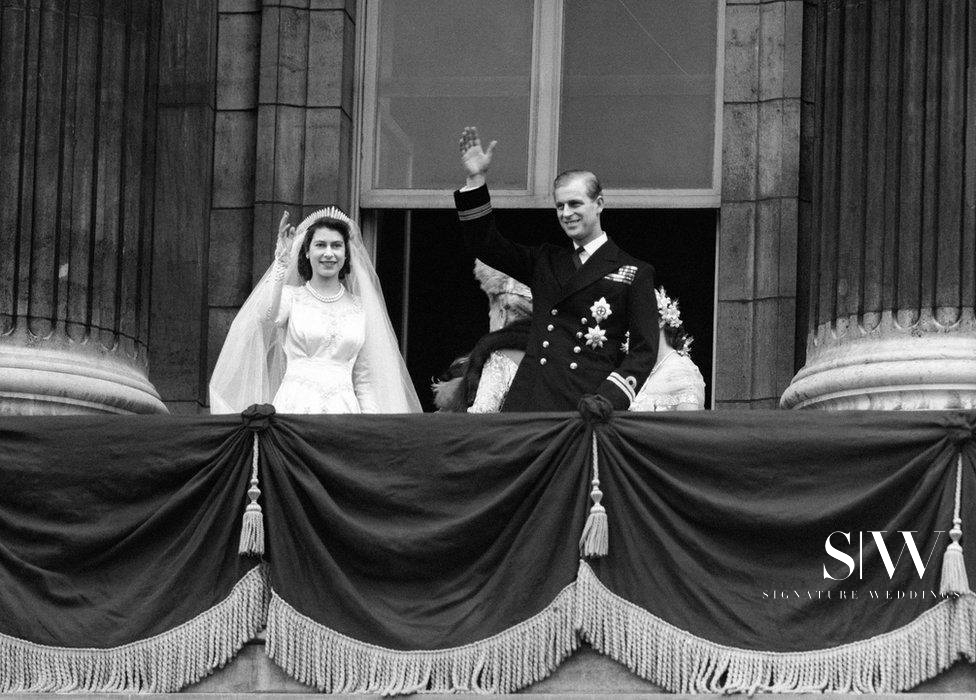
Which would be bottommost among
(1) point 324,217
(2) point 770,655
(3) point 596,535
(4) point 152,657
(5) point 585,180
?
(4) point 152,657

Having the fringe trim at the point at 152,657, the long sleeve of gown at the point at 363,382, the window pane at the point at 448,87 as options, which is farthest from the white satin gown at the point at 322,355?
the window pane at the point at 448,87

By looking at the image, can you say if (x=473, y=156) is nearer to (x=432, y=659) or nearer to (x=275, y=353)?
(x=275, y=353)

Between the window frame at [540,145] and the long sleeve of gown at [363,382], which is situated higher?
the window frame at [540,145]

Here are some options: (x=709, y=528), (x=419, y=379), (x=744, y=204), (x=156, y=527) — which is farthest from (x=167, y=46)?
(x=709, y=528)

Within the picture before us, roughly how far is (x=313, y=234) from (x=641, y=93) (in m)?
3.60

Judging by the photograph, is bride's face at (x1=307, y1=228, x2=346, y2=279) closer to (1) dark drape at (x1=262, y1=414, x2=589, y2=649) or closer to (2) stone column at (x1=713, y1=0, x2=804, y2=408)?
(1) dark drape at (x1=262, y1=414, x2=589, y2=649)

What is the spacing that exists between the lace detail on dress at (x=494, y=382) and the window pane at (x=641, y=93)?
2.79 meters

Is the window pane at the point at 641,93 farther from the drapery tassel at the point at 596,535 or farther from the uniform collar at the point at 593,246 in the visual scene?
the drapery tassel at the point at 596,535

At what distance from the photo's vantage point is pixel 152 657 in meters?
15.3

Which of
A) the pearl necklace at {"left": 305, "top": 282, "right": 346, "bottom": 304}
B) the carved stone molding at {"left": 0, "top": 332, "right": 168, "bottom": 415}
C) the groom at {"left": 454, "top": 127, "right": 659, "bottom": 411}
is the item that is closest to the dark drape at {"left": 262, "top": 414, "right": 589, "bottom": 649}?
the groom at {"left": 454, "top": 127, "right": 659, "bottom": 411}

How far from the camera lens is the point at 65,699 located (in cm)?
1521

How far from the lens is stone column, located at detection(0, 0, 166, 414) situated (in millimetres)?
17031

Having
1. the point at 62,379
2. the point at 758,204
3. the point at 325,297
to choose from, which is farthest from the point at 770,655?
the point at 758,204

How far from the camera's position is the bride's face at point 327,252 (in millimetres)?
17312
